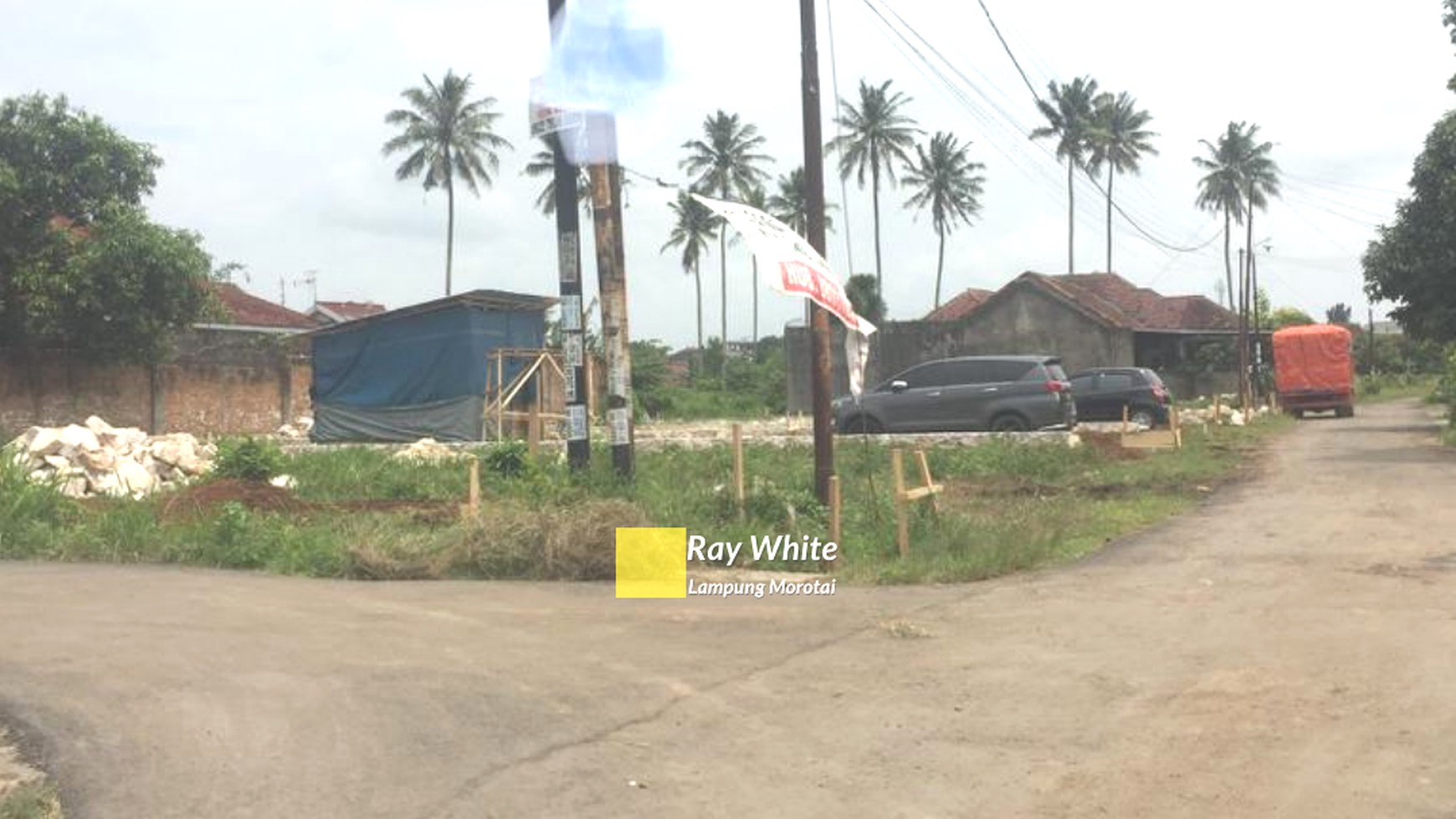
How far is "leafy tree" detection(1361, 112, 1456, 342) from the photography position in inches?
819

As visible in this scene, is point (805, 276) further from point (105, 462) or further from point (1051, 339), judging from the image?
point (1051, 339)

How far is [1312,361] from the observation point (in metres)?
35.0

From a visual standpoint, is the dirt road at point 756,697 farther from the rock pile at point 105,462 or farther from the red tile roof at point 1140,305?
the red tile roof at point 1140,305

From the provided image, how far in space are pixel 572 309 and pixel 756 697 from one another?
8.11 m

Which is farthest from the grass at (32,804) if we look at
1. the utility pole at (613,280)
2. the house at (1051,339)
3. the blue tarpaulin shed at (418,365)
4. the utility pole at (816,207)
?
the house at (1051,339)

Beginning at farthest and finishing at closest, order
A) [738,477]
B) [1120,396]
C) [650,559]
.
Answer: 1. [1120,396]
2. [738,477]
3. [650,559]

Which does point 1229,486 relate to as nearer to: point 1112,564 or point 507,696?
point 1112,564

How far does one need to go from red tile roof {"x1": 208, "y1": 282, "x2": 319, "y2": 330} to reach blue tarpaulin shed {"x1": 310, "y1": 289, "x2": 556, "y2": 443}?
15.0 m

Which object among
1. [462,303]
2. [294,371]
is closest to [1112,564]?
[462,303]

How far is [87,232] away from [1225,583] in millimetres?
24732

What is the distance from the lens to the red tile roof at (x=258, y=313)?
4078cm

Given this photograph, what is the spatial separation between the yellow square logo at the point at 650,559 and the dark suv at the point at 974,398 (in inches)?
439

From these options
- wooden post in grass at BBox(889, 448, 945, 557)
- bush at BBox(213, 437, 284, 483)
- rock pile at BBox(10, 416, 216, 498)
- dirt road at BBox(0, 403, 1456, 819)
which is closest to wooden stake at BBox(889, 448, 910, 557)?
wooden post in grass at BBox(889, 448, 945, 557)

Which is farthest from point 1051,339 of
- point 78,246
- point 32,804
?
point 32,804
